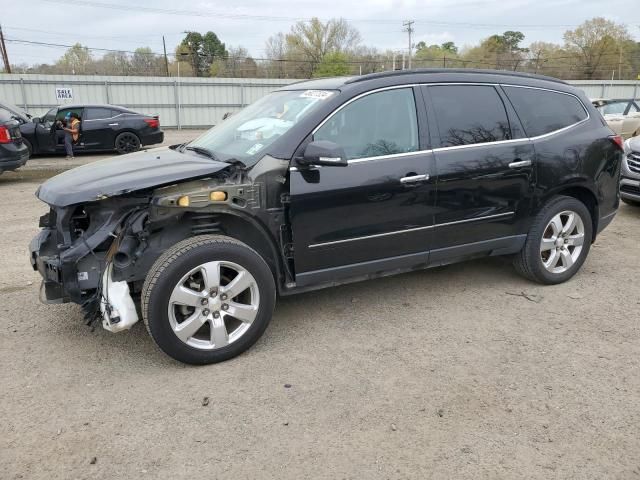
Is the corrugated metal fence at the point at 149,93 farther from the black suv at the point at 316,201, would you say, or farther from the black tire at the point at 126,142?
the black suv at the point at 316,201

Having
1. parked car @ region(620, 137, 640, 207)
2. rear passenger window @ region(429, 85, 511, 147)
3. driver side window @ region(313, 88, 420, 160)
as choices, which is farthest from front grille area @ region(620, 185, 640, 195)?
driver side window @ region(313, 88, 420, 160)

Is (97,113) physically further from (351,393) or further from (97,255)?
(351,393)

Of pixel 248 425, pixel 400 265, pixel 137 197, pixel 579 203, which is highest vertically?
pixel 137 197

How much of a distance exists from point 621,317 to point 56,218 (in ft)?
13.5

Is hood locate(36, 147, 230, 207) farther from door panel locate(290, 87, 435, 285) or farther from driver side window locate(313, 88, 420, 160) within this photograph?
driver side window locate(313, 88, 420, 160)

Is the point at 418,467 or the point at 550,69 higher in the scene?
the point at 550,69

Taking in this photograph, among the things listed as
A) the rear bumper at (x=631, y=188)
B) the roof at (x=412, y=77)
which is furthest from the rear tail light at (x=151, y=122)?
the rear bumper at (x=631, y=188)

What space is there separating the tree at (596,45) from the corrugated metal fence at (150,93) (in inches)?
2004

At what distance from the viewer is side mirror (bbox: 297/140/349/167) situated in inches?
131

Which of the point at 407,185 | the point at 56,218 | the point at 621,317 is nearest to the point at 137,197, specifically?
the point at 56,218

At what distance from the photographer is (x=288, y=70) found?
200 ft

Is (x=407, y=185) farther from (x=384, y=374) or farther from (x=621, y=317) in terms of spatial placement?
(x=621, y=317)

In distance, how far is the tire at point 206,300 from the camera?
3.15 metres

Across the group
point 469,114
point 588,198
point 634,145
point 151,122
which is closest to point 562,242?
point 588,198
